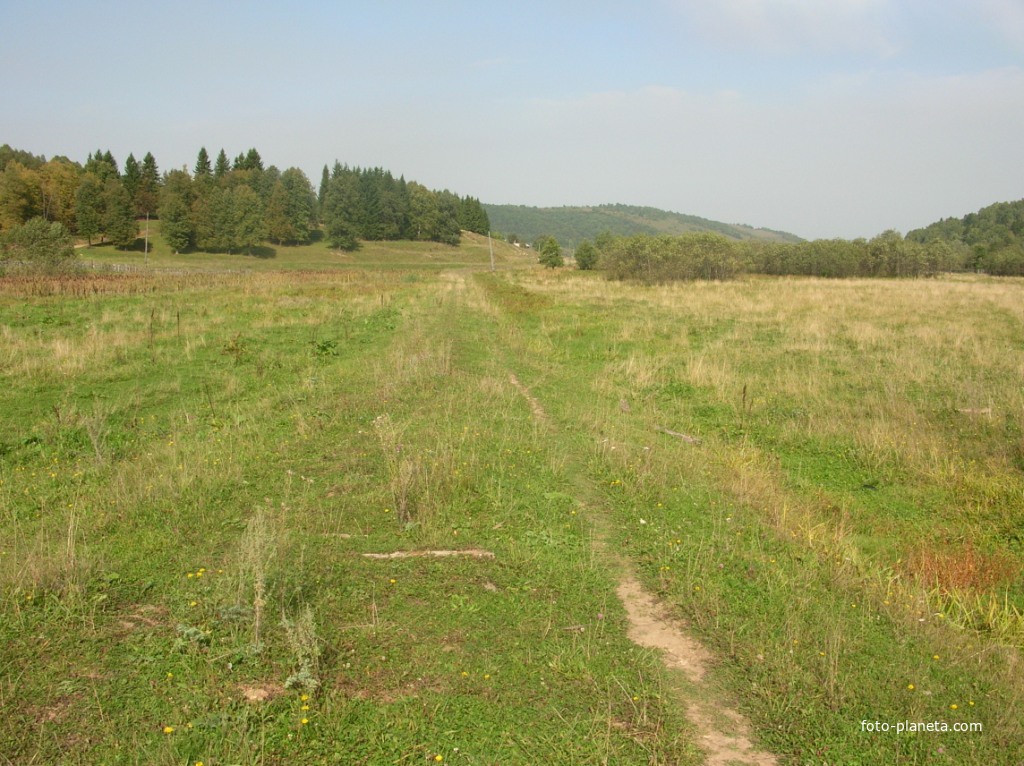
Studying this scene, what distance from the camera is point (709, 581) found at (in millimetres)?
5344

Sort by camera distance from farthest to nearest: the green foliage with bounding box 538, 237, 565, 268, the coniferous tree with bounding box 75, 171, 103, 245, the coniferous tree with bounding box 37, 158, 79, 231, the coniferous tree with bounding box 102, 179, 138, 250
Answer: the green foliage with bounding box 538, 237, 565, 268, the coniferous tree with bounding box 102, 179, 138, 250, the coniferous tree with bounding box 37, 158, 79, 231, the coniferous tree with bounding box 75, 171, 103, 245

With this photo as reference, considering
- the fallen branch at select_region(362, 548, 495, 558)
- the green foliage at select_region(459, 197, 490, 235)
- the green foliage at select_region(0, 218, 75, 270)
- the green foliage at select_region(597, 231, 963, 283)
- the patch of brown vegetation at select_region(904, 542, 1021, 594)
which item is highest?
the green foliage at select_region(459, 197, 490, 235)

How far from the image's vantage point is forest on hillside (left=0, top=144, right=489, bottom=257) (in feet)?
234

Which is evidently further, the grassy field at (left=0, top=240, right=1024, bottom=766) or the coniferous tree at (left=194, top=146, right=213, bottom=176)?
the coniferous tree at (left=194, top=146, right=213, bottom=176)

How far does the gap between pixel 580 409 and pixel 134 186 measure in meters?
90.8

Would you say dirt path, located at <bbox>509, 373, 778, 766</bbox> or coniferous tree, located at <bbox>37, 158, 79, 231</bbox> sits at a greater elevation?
coniferous tree, located at <bbox>37, 158, 79, 231</bbox>

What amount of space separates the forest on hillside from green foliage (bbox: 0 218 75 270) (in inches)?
667

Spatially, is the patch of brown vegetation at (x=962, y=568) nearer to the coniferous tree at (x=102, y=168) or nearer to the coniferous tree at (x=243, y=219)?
the coniferous tree at (x=243, y=219)

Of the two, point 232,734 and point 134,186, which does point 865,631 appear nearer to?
point 232,734

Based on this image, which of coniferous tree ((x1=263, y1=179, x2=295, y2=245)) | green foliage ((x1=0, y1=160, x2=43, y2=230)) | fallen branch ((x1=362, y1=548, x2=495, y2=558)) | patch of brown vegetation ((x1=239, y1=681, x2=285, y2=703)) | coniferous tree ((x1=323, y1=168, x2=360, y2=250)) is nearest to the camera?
patch of brown vegetation ((x1=239, y1=681, x2=285, y2=703))

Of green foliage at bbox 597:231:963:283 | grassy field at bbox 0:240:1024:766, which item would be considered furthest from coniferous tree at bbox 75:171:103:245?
grassy field at bbox 0:240:1024:766

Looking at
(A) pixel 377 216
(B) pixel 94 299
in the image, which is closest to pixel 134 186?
(A) pixel 377 216

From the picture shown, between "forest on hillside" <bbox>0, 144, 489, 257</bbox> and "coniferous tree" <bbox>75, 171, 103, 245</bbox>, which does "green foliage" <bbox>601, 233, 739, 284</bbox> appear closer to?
"forest on hillside" <bbox>0, 144, 489, 257</bbox>

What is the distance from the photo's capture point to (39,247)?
34.3m
